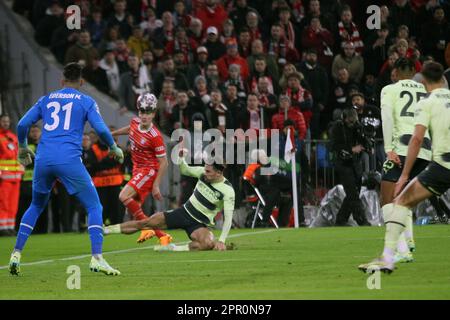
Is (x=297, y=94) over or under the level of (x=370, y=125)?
over

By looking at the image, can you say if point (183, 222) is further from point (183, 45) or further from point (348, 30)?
point (348, 30)

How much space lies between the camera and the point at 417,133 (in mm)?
11266

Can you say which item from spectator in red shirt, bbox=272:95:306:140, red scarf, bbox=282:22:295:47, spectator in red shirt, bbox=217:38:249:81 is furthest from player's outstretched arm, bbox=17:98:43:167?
red scarf, bbox=282:22:295:47

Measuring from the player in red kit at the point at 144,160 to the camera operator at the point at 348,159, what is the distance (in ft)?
19.0

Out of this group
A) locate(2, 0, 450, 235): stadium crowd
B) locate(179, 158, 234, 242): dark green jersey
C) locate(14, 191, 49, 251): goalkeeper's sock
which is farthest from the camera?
locate(2, 0, 450, 235): stadium crowd

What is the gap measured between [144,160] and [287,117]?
20.9ft

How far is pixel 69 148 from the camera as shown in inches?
500

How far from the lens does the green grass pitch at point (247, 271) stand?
1044cm

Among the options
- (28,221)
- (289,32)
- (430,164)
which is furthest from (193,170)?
(289,32)

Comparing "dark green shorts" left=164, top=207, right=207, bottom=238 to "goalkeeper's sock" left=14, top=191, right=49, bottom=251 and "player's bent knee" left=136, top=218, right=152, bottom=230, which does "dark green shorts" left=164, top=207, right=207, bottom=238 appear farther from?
"goalkeeper's sock" left=14, top=191, right=49, bottom=251

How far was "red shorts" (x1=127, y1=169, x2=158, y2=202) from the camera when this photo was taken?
1781 centimetres

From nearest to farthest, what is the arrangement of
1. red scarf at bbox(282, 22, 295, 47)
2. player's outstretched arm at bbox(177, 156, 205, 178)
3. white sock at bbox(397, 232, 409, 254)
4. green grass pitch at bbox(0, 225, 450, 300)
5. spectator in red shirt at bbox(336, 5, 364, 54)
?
green grass pitch at bbox(0, 225, 450, 300) < white sock at bbox(397, 232, 409, 254) < player's outstretched arm at bbox(177, 156, 205, 178) < spectator in red shirt at bbox(336, 5, 364, 54) < red scarf at bbox(282, 22, 295, 47)

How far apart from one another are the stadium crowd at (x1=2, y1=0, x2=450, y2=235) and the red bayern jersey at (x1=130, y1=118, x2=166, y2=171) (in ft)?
18.6

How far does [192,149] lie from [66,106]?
1081 cm
